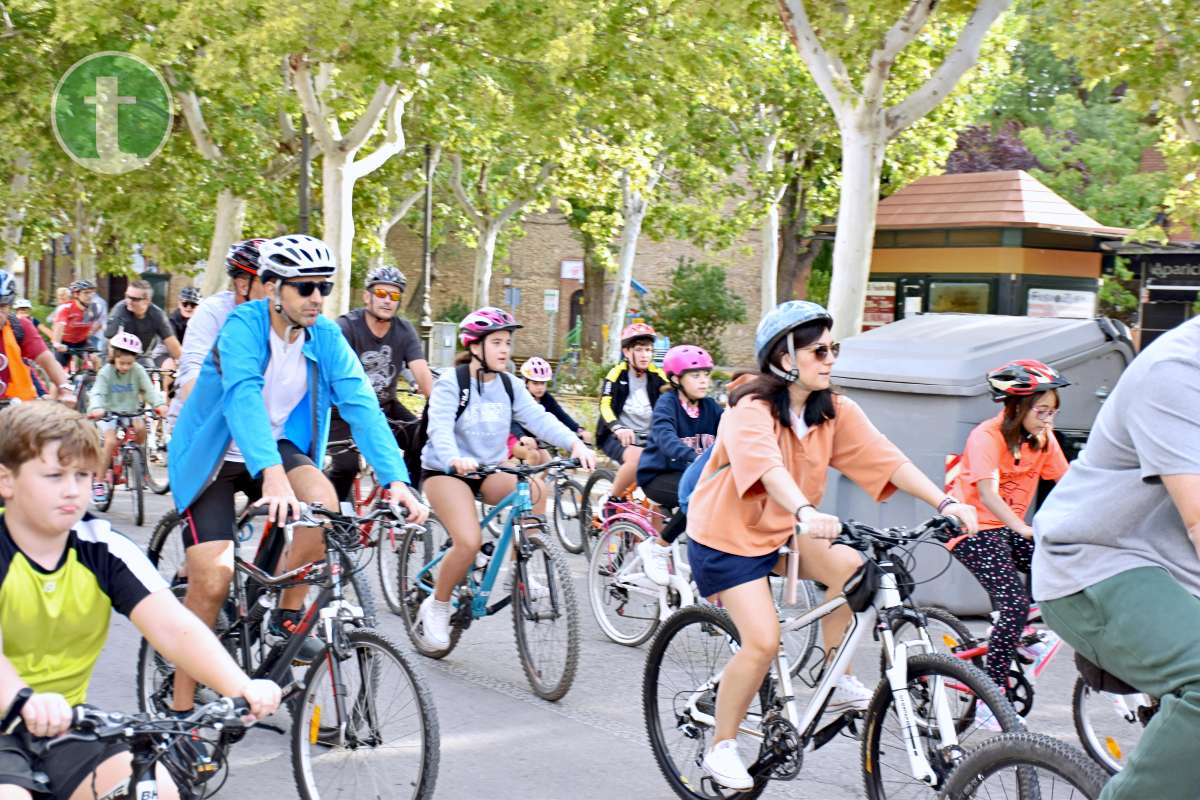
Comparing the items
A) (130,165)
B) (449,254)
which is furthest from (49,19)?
(449,254)

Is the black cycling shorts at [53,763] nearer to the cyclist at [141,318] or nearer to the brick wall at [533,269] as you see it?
the cyclist at [141,318]

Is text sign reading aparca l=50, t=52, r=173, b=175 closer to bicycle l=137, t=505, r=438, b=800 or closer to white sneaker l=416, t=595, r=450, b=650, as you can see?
white sneaker l=416, t=595, r=450, b=650

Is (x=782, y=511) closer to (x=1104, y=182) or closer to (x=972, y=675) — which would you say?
(x=972, y=675)

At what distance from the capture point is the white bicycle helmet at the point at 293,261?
495 centimetres

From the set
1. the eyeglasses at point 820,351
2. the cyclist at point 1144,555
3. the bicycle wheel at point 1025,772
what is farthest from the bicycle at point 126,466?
→ the cyclist at point 1144,555

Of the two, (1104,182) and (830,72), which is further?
(1104,182)

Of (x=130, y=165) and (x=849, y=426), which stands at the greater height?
(x=130, y=165)

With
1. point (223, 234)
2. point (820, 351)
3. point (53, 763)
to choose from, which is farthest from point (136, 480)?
point (223, 234)

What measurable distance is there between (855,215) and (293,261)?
1011 cm

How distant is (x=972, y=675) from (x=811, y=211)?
89.1 feet

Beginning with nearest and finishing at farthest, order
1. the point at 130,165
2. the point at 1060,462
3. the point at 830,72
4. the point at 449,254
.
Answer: the point at 1060,462, the point at 830,72, the point at 130,165, the point at 449,254

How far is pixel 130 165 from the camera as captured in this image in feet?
84.3

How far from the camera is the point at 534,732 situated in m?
6.05

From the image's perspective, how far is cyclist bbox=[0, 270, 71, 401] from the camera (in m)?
8.31
